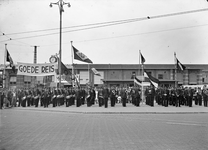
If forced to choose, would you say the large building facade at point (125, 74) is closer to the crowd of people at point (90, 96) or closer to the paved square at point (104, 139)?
the crowd of people at point (90, 96)

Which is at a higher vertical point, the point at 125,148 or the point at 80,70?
the point at 80,70

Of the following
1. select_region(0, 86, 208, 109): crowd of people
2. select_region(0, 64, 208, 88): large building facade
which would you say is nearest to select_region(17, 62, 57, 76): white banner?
select_region(0, 86, 208, 109): crowd of people

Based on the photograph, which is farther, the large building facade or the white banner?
the large building facade

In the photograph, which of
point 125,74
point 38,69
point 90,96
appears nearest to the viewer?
point 90,96

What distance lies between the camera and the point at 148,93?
24422mm

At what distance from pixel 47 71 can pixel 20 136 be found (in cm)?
1652

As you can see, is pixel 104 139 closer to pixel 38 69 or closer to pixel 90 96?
pixel 90 96

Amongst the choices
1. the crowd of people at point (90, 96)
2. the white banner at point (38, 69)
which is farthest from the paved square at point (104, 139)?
the white banner at point (38, 69)

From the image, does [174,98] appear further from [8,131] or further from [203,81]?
[203,81]

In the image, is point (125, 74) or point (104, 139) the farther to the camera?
point (125, 74)

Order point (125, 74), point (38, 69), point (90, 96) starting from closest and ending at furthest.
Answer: point (90, 96), point (38, 69), point (125, 74)

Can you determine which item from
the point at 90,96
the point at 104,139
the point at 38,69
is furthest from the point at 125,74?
the point at 104,139

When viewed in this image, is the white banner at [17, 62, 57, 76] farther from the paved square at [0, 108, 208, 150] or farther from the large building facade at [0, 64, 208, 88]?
the large building facade at [0, 64, 208, 88]

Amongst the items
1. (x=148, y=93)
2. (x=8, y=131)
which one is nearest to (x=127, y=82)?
(x=148, y=93)
